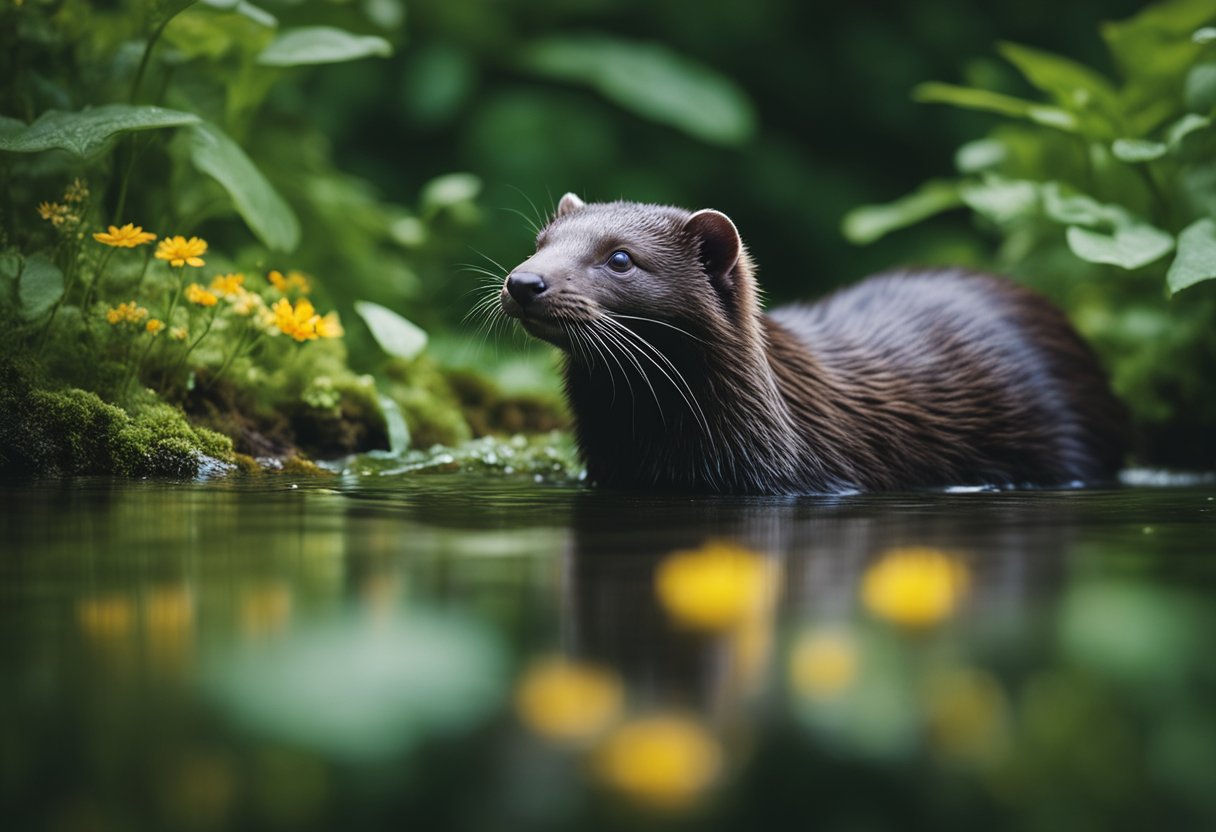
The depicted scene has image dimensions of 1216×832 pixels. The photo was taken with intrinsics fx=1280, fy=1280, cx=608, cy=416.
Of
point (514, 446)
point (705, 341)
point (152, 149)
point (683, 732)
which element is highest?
point (152, 149)

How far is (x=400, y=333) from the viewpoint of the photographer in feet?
18.9

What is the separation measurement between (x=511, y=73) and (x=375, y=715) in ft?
29.0

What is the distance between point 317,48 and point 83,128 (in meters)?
1.56

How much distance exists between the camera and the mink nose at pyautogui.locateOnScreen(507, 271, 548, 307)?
4.63 meters

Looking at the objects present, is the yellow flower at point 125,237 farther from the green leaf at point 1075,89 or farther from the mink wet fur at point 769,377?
the green leaf at point 1075,89

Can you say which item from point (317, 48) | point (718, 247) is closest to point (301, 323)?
point (317, 48)

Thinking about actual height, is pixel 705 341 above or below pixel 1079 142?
below

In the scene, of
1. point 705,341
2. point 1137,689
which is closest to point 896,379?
point 705,341

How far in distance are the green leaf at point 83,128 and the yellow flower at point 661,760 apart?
3.54m

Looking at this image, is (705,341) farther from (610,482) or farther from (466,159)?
(466,159)

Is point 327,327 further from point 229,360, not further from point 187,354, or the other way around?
point 187,354

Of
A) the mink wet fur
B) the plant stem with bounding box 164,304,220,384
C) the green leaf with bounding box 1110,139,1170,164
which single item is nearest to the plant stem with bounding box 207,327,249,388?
the plant stem with bounding box 164,304,220,384

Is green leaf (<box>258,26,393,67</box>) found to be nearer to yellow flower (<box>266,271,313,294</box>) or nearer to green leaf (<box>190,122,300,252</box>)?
green leaf (<box>190,122,300,252</box>)

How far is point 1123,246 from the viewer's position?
5.83 metres
